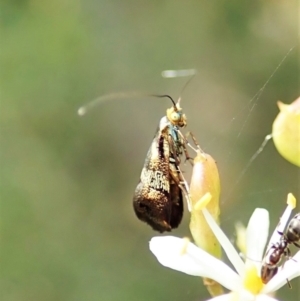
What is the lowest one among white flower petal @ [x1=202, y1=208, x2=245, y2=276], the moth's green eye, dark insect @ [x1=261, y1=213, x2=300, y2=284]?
dark insect @ [x1=261, y1=213, x2=300, y2=284]

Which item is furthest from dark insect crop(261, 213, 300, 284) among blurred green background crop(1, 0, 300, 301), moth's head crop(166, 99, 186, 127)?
blurred green background crop(1, 0, 300, 301)

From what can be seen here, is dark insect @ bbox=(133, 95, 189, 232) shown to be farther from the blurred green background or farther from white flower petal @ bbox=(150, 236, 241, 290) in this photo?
the blurred green background

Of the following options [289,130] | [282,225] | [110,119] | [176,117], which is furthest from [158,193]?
[110,119]

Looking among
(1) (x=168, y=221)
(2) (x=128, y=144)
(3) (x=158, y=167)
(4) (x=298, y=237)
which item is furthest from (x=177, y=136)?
(2) (x=128, y=144)

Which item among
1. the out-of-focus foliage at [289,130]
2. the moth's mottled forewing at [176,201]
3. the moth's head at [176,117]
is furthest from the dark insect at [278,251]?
the moth's head at [176,117]

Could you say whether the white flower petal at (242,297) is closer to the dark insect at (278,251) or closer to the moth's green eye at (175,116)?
the dark insect at (278,251)

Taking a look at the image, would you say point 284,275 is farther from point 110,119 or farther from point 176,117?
point 110,119
